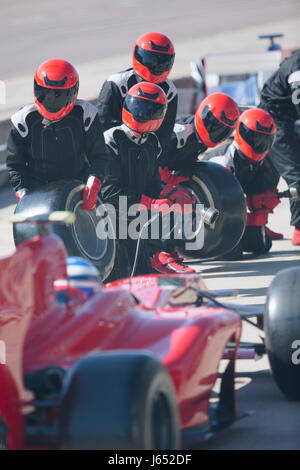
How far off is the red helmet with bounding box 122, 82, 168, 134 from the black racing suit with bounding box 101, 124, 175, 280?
0.47 feet

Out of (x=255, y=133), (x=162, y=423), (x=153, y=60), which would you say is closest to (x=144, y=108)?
(x=153, y=60)

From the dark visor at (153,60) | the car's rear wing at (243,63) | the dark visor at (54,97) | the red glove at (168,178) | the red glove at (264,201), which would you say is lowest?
the red glove at (264,201)

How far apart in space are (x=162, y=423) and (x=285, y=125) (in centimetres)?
629

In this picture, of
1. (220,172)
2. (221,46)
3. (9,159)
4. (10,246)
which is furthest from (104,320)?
(221,46)

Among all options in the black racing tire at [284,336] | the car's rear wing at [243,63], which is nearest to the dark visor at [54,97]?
the black racing tire at [284,336]

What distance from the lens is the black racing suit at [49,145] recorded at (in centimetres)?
806

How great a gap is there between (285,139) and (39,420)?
6310 mm

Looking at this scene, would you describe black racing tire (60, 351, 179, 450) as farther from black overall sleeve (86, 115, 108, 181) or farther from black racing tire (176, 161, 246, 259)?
black racing tire (176, 161, 246, 259)

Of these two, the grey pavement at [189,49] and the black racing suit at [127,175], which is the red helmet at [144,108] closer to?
the black racing suit at [127,175]

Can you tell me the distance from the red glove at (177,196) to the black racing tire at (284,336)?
341 centimetres

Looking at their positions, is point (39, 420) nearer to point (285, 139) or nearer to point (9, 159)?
point (9, 159)

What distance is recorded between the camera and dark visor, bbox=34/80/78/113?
789 centimetres

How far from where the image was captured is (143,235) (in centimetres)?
852

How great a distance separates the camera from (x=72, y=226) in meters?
7.51
